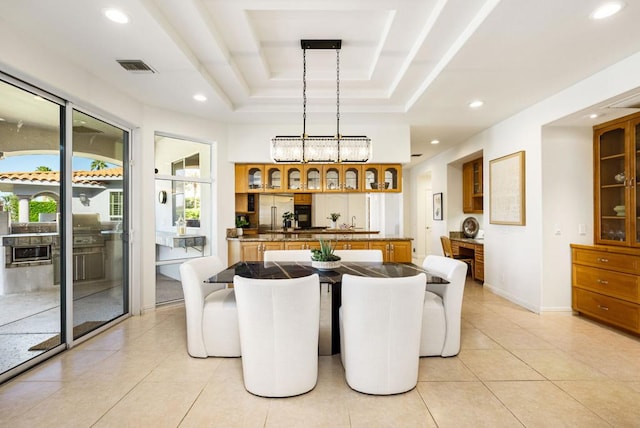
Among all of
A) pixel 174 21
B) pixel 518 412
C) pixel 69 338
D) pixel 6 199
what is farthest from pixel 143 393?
pixel 174 21

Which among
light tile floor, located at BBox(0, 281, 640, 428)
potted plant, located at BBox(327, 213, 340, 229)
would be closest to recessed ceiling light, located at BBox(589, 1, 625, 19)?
light tile floor, located at BBox(0, 281, 640, 428)

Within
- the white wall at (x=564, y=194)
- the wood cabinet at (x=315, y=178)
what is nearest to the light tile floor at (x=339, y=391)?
the white wall at (x=564, y=194)

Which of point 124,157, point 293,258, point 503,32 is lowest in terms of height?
point 293,258

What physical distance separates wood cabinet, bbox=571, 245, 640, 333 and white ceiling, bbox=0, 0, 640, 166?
1.84 meters

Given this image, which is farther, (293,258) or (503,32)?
(293,258)

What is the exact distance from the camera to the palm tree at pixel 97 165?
3514 mm

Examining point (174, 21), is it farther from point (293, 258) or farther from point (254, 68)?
point (293, 258)

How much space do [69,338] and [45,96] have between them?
84.9 inches

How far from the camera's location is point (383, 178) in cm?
536

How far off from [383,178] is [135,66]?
3.63m

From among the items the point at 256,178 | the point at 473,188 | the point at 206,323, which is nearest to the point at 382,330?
A: the point at 206,323

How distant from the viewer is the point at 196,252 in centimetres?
489

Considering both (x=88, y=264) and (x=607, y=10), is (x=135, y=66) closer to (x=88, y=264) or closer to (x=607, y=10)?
(x=88, y=264)

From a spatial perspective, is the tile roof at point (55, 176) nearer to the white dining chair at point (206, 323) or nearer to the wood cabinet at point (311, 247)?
the white dining chair at point (206, 323)
